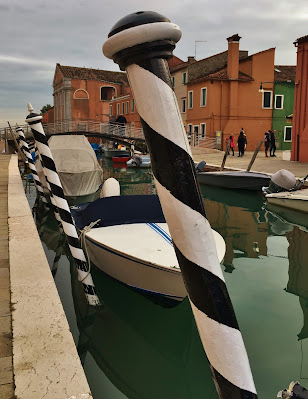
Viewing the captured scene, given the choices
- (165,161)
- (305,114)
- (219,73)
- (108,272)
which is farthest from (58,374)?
(219,73)

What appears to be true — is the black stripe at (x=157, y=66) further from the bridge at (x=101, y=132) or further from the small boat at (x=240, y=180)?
the bridge at (x=101, y=132)

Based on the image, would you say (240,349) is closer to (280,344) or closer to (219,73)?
(280,344)

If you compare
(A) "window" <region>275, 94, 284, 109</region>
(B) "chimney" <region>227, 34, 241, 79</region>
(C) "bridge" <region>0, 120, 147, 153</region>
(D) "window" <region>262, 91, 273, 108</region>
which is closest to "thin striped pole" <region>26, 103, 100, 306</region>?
(C) "bridge" <region>0, 120, 147, 153</region>

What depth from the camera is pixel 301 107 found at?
51.8 ft

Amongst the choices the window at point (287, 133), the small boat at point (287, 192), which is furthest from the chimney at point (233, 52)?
the small boat at point (287, 192)

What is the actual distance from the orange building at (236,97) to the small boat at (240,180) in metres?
12.4

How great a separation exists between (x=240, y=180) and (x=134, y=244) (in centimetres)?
799

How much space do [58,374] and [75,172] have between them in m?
8.81

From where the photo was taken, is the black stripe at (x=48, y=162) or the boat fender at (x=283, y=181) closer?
the black stripe at (x=48, y=162)

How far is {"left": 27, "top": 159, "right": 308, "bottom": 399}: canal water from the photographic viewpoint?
3.05 meters

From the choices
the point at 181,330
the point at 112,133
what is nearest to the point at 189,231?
the point at 181,330

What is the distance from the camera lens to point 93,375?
3.16 m

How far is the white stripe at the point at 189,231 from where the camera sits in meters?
1.08

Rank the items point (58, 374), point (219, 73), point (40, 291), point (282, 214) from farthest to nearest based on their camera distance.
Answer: point (219, 73), point (282, 214), point (40, 291), point (58, 374)
